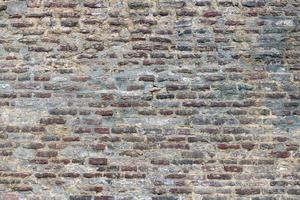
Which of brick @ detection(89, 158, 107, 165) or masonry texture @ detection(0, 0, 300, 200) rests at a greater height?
masonry texture @ detection(0, 0, 300, 200)

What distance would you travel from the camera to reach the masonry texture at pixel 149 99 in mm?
4914

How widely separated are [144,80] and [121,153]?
67 centimetres

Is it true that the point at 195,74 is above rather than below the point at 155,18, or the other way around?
below

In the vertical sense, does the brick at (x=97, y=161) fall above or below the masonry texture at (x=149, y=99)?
below

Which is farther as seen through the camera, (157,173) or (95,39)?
(95,39)

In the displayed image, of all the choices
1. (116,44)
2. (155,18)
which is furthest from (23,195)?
(155,18)

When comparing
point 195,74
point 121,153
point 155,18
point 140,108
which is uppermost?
point 155,18

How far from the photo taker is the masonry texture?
491 centimetres

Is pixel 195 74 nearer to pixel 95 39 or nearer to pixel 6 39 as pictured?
pixel 95 39

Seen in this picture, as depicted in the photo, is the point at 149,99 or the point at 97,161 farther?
the point at 149,99

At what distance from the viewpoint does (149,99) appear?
517cm

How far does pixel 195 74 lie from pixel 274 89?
2.25 feet

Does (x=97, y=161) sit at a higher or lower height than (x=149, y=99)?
A: lower

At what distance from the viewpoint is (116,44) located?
210 inches
